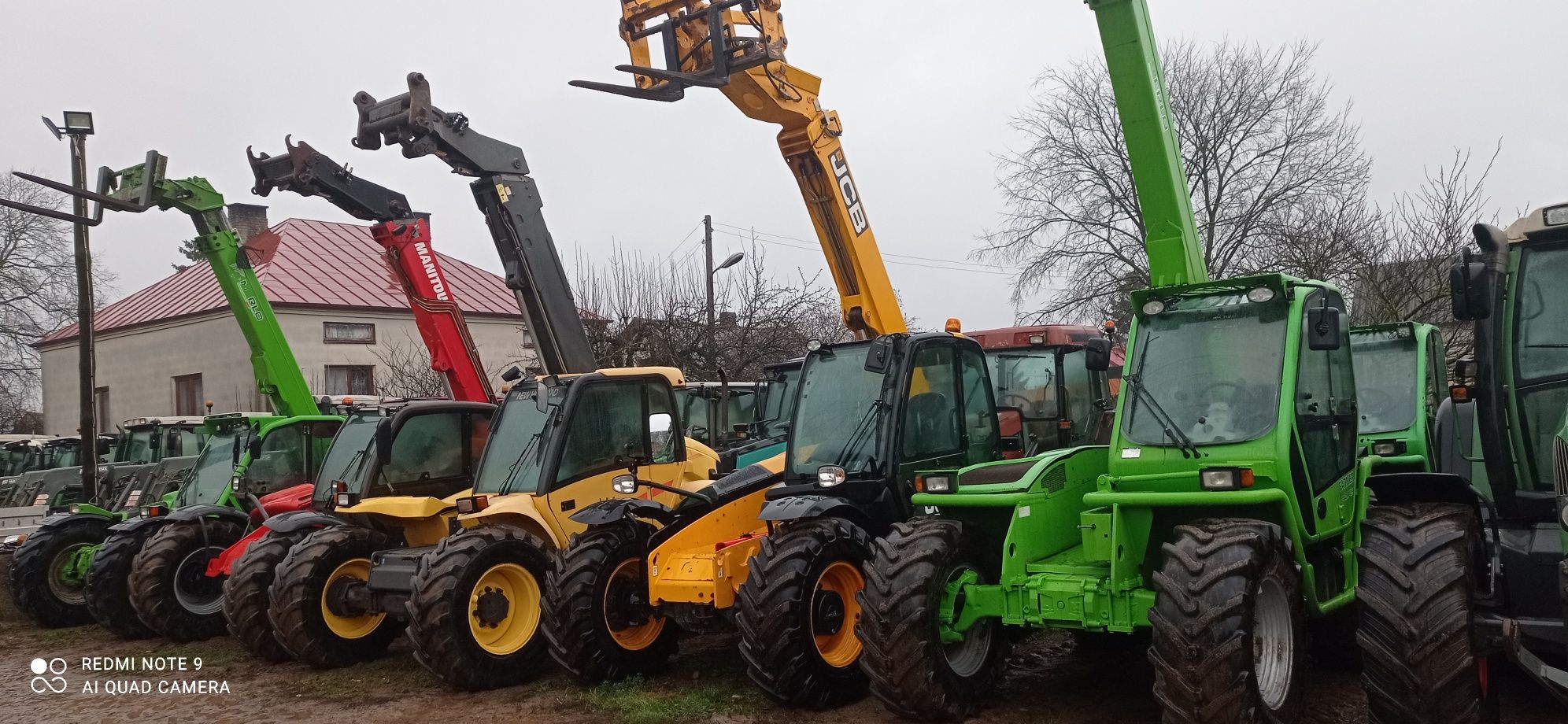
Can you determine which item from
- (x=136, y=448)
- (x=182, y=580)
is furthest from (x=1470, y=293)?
(x=136, y=448)

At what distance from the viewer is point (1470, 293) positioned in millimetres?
5066

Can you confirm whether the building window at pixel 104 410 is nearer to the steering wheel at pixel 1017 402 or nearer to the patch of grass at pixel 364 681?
the patch of grass at pixel 364 681

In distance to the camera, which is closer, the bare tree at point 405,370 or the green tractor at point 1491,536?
the green tractor at point 1491,536

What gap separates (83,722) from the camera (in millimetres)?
7504

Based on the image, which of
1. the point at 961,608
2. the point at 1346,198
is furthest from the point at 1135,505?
the point at 1346,198

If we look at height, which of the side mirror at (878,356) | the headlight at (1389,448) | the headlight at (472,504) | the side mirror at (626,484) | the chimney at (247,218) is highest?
the chimney at (247,218)

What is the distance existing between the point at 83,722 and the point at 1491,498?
28.8ft

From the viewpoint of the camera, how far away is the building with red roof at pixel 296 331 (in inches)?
1052

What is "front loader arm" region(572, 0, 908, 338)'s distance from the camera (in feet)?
31.3

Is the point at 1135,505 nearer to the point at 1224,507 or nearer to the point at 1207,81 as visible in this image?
the point at 1224,507

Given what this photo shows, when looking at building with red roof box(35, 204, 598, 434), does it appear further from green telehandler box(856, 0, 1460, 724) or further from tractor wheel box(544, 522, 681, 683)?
green telehandler box(856, 0, 1460, 724)

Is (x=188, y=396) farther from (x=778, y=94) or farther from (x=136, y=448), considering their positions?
(x=778, y=94)

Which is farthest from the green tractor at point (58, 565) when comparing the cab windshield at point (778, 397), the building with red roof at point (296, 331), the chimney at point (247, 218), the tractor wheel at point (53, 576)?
the chimney at point (247, 218)

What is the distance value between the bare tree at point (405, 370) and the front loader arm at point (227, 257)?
38.4ft
